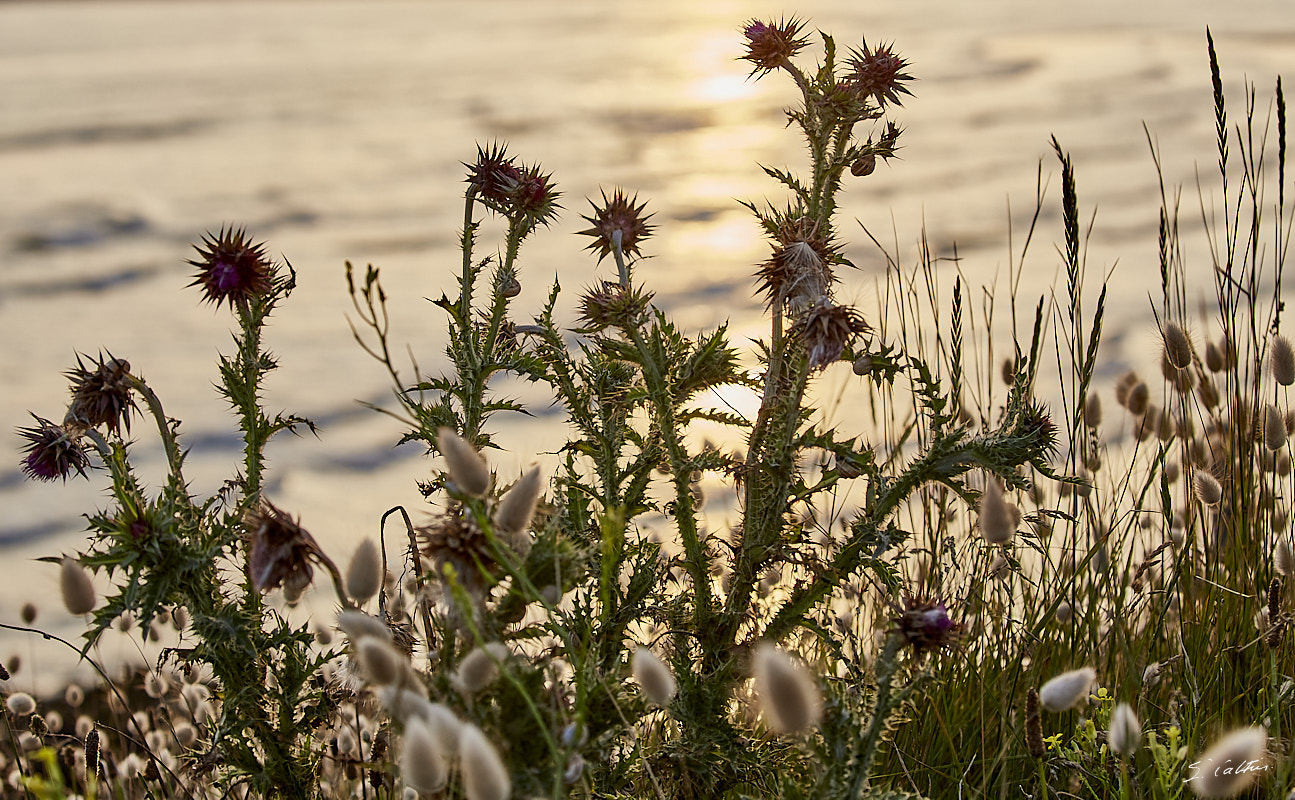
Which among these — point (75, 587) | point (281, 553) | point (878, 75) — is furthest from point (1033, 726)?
point (75, 587)

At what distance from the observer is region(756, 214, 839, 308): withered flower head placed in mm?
1949

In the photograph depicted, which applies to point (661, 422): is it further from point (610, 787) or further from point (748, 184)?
point (748, 184)

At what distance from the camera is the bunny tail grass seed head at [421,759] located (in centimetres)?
118

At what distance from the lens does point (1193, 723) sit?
2256 millimetres

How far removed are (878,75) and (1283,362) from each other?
4.10 feet

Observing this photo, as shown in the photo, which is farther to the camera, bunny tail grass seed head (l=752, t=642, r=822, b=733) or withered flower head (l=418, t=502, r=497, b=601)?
withered flower head (l=418, t=502, r=497, b=601)

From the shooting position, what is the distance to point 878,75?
7.22 ft

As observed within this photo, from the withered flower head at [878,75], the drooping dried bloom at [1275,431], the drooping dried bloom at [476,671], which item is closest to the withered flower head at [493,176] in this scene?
the withered flower head at [878,75]

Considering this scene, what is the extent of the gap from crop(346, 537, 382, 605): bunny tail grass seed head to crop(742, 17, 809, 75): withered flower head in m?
1.23

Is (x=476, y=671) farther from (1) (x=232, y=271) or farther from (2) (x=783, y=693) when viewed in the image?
(1) (x=232, y=271)

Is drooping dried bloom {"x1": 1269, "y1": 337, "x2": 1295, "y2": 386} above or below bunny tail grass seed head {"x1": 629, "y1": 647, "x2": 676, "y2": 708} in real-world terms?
above

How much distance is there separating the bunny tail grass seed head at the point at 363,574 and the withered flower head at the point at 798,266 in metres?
0.83

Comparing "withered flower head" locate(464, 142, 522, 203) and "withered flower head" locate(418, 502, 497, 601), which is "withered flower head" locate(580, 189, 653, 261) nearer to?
"withered flower head" locate(464, 142, 522, 203)

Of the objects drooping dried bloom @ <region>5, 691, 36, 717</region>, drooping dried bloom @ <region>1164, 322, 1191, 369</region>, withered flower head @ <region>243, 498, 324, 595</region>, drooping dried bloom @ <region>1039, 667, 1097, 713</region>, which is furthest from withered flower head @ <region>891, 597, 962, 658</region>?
drooping dried bloom @ <region>5, 691, 36, 717</region>
